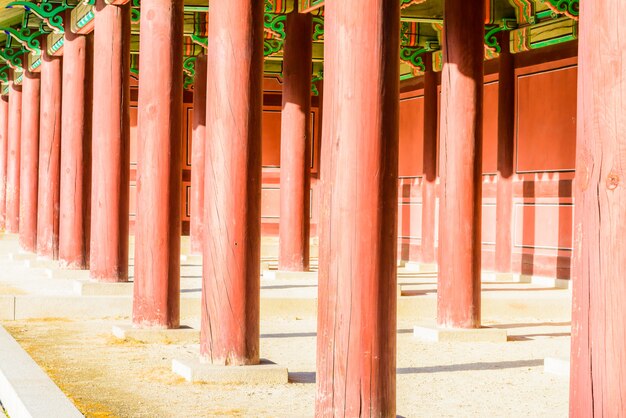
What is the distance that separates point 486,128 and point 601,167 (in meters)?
13.5

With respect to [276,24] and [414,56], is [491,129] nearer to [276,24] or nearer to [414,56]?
[414,56]

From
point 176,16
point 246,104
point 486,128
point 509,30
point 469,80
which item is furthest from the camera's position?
point 486,128

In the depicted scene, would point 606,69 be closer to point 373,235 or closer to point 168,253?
point 373,235

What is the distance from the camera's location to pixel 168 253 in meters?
9.51

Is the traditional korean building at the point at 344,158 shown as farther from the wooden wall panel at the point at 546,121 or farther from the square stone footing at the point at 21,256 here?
the square stone footing at the point at 21,256

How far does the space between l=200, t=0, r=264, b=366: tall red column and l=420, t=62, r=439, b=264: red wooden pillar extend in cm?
1082

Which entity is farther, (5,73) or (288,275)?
(5,73)

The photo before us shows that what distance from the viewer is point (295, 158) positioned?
15.5 m

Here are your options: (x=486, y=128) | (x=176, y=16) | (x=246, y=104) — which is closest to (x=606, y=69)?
(x=246, y=104)

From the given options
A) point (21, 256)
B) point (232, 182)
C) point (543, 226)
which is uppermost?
point (232, 182)

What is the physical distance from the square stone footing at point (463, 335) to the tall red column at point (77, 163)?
541 centimetres

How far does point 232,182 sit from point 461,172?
131 inches

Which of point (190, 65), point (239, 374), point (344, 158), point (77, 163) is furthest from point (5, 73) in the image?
point (344, 158)

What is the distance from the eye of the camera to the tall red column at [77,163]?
563 inches
